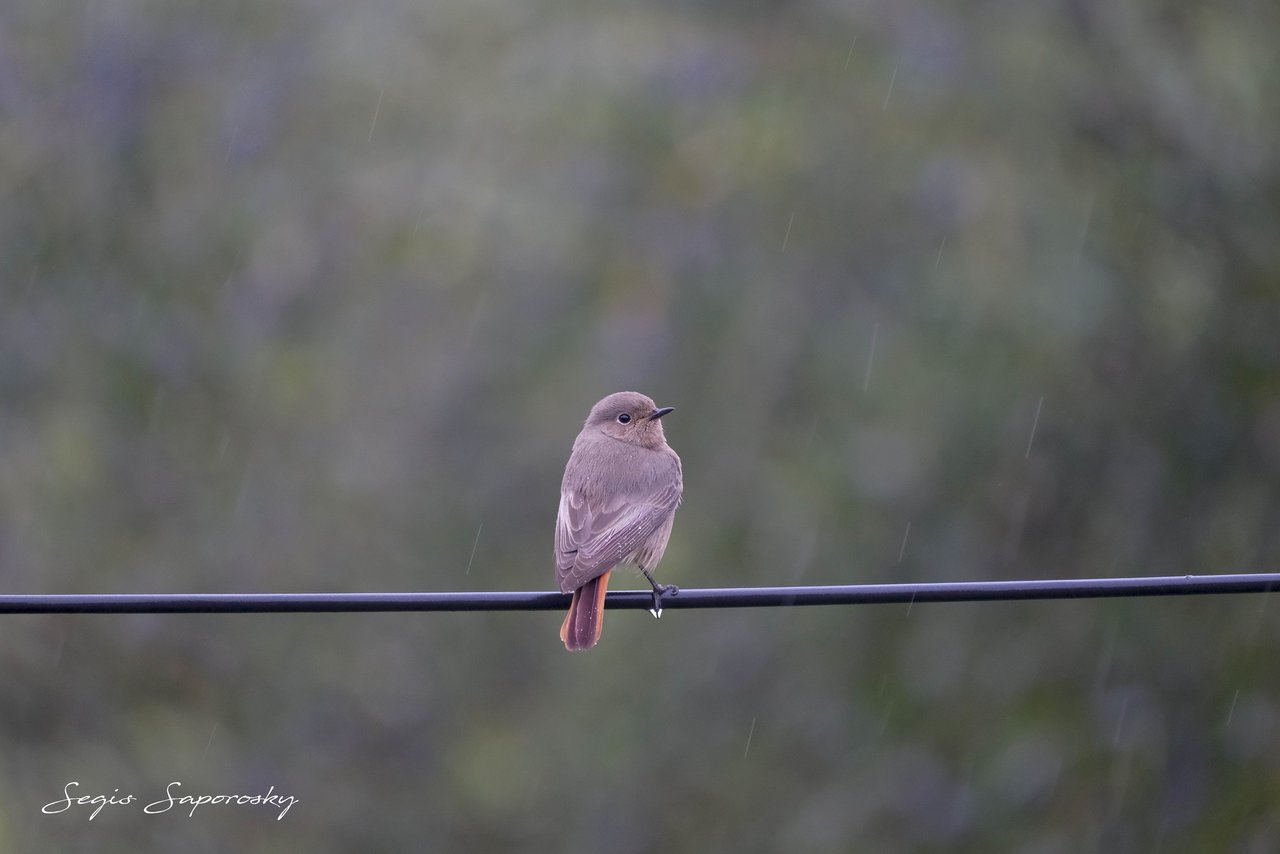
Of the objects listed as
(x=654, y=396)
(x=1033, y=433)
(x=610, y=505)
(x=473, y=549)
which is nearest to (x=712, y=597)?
(x=610, y=505)

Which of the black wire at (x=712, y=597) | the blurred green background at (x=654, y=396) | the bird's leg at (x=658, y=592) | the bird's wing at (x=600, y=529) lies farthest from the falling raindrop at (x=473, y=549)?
the black wire at (x=712, y=597)

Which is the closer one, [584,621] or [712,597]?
[712,597]

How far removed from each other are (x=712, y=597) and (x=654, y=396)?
4341 millimetres

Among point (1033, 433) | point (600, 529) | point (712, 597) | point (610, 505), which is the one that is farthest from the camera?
point (1033, 433)

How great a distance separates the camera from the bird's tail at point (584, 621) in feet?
17.1

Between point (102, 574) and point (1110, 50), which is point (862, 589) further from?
point (102, 574)

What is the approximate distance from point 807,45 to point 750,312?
1328 millimetres

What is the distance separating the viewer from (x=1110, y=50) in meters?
6.41

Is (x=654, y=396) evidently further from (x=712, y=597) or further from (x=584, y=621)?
(x=712, y=597)

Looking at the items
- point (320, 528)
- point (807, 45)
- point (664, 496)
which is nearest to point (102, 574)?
point (320, 528)

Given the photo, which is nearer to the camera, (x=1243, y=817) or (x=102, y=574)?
(x=1243, y=817)

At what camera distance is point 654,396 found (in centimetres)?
801

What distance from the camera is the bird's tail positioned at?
521cm

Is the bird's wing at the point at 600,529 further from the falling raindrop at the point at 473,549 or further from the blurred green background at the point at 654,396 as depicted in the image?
the falling raindrop at the point at 473,549
